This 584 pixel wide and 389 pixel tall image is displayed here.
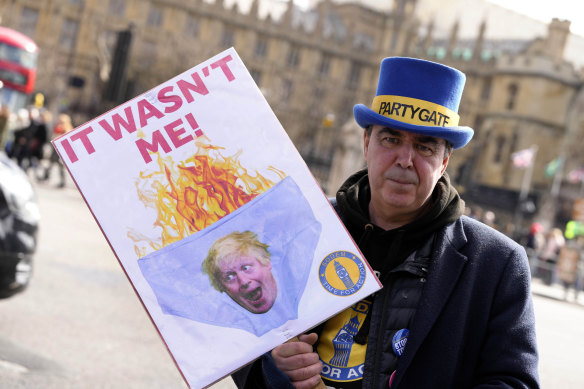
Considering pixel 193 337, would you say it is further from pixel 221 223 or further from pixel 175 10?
pixel 175 10

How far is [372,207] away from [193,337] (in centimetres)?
69

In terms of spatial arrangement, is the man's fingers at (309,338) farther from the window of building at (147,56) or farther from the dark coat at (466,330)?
the window of building at (147,56)

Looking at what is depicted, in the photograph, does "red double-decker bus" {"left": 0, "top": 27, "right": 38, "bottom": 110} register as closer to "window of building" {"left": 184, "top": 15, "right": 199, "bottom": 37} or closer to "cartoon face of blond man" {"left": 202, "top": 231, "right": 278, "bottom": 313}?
"cartoon face of blond man" {"left": 202, "top": 231, "right": 278, "bottom": 313}

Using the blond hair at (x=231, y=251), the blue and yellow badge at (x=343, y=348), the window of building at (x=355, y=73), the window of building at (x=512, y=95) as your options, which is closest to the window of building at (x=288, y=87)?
the window of building at (x=355, y=73)

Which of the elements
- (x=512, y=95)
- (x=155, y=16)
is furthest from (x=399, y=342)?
(x=155, y=16)

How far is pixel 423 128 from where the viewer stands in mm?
1894

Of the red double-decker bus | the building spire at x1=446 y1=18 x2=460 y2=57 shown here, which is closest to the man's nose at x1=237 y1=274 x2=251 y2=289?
the red double-decker bus

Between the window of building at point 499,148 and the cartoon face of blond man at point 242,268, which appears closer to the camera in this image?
the cartoon face of blond man at point 242,268

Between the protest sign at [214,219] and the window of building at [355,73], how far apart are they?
225 ft

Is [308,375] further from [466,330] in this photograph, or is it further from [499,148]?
[499,148]

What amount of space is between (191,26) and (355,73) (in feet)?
54.8

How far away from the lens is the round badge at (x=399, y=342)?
74.3 inches

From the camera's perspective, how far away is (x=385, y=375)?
1.89m

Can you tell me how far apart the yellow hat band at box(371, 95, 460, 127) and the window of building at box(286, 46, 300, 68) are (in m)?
66.8
